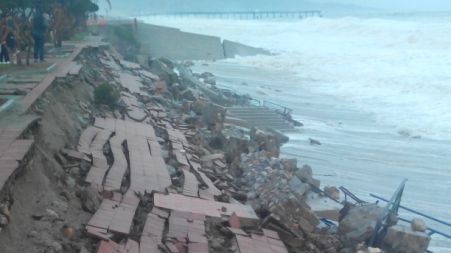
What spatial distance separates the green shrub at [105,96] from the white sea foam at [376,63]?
32.5 feet

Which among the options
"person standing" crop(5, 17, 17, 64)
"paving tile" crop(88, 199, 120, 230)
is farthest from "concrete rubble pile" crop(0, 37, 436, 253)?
"person standing" crop(5, 17, 17, 64)

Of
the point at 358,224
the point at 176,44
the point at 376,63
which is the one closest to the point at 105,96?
the point at 358,224

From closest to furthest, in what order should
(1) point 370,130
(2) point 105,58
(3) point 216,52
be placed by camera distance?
(1) point 370,130
(2) point 105,58
(3) point 216,52

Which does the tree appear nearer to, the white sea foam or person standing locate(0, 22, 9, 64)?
person standing locate(0, 22, 9, 64)

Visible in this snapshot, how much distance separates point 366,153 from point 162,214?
9.27 metres

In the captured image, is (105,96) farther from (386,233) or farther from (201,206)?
(386,233)

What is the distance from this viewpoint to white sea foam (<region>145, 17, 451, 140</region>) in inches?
933

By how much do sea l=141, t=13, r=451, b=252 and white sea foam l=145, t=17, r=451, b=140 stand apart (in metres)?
0.06

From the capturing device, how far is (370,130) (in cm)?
1898

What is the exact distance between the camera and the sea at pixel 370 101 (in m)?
13.1

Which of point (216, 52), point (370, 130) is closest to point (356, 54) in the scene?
point (216, 52)

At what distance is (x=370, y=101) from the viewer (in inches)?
1038

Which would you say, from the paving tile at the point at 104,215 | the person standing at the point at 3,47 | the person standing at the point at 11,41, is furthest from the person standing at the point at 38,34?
the paving tile at the point at 104,215

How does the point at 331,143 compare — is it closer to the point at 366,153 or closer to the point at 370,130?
the point at 366,153
